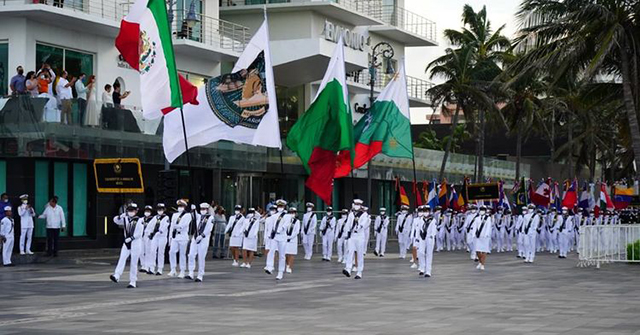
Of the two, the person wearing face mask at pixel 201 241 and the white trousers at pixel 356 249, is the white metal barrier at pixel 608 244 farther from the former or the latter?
the person wearing face mask at pixel 201 241

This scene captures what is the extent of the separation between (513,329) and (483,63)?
42.8m

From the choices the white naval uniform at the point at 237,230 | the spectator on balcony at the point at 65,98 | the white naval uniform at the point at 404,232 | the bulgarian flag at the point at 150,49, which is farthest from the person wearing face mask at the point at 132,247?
the white naval uniform at the point at 404,232

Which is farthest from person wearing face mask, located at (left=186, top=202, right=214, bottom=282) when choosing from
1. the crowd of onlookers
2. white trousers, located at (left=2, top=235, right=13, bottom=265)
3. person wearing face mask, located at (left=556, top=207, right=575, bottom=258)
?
person wearing face mask, located at (left=556, top=207, right=575, bottom=258)

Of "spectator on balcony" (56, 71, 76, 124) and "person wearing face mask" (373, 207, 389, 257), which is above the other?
"spectator on balcony" (56, 71, 76, 124)

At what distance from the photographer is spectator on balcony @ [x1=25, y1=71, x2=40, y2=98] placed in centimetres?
3247

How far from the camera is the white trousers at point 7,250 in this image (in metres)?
30.7

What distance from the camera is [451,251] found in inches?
1748

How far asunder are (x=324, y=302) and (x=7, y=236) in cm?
1388

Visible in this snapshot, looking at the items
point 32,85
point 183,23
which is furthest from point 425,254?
point 183,23

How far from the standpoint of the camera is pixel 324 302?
65.5 feet

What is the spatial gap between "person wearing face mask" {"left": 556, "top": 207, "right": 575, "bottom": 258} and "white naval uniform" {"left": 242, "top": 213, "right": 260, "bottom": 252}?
13119 mm

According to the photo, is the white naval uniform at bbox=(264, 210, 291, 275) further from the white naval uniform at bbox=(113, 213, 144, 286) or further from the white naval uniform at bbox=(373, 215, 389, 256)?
the white naval uniform at bbox=(373, 215, 389, 256)

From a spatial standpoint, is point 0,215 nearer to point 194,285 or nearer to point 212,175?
point 194,285

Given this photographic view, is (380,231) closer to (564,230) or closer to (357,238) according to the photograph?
(564,230)
